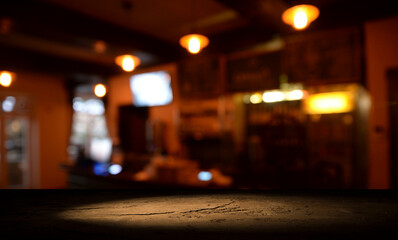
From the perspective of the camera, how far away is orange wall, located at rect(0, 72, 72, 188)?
905 centimetres

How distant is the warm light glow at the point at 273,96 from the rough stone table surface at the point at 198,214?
4637mm

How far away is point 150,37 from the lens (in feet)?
20.3

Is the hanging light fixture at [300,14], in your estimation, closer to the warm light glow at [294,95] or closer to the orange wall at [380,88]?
the orange wall at [380,88]

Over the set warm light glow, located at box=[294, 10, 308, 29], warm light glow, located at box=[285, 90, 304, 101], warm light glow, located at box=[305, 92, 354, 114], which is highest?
warm light glow, located at box=[294, 10, 308, 29]

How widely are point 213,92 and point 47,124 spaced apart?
6.87 metres

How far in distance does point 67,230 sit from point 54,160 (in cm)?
932

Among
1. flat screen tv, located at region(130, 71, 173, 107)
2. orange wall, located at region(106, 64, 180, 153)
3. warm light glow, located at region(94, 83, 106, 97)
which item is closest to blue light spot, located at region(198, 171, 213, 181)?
orange wall, located at region(106, 64, 180, 153)

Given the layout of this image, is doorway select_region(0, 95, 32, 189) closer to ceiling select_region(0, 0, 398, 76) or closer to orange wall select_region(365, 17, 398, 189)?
ceiling select_region(0, 0, 398, 76)

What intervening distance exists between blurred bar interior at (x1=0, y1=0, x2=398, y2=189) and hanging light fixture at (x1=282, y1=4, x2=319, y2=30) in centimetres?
6

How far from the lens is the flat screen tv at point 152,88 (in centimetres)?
743

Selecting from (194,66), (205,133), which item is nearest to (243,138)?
(205,133)

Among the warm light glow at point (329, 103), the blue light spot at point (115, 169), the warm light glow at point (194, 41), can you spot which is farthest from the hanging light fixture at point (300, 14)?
the blue light spot at point (115, 169)

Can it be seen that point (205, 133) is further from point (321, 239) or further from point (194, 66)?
point (321, 239)

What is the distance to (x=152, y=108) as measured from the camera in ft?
26.1
